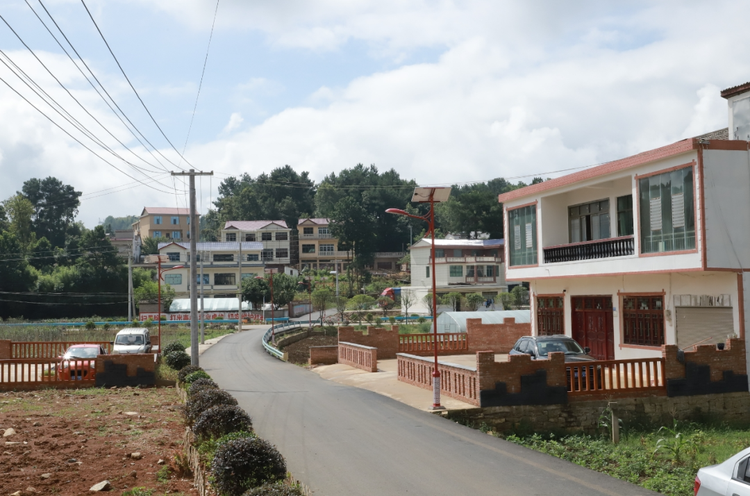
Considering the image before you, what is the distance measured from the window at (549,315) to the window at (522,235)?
197 centimetres

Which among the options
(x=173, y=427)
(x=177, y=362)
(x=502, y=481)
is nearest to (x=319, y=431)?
(x=173, y=427)

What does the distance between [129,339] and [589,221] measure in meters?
22.1

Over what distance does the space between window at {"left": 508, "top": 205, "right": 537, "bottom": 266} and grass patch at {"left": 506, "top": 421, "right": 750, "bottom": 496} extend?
1087cm

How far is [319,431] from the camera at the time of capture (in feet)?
46.4

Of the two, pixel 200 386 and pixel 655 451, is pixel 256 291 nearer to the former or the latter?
pixel 200 386

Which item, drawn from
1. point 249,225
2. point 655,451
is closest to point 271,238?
point 249,225

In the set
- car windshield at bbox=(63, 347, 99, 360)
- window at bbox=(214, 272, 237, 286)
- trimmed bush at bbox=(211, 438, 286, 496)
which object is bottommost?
car windshield at bbox=(63, 347, 99, 360)

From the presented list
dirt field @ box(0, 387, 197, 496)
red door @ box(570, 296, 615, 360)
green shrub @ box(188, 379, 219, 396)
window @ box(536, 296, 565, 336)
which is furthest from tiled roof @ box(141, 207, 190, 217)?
green shrub @ box(188, 379, 219, 396)

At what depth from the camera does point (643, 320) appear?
74.3 feet

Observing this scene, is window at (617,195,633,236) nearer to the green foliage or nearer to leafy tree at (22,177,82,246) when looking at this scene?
the green foliage

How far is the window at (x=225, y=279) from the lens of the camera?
8981cm

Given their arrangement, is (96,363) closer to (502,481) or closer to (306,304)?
(502,481)

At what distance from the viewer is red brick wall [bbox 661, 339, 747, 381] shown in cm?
1841

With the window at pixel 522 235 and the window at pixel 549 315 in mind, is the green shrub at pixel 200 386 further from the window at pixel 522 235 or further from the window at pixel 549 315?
the window at pixel 549 315
